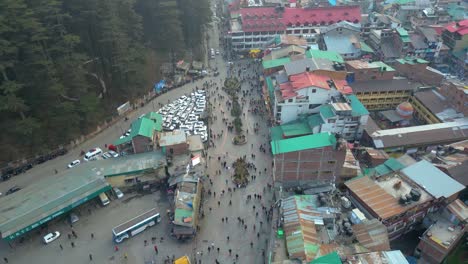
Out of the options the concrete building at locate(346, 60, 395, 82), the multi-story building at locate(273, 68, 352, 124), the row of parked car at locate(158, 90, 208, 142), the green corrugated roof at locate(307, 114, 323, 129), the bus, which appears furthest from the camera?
the concrete building at locate(346, 60, 395, 82)

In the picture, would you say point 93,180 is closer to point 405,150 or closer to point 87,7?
point 87,7

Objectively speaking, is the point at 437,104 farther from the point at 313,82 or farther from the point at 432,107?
the point at 313,82

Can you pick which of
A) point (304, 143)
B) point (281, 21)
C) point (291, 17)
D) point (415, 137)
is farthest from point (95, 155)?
point (291, 17)

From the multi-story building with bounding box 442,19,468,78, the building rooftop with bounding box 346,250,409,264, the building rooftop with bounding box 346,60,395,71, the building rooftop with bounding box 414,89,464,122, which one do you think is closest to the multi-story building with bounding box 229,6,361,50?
the building rooftop with bounding box 346,60,395,71

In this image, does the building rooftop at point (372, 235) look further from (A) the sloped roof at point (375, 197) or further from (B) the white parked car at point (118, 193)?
(B) the white parked car at point (118, 193)

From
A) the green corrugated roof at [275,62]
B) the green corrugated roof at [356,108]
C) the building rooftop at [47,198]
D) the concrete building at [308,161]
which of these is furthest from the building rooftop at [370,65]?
the building rooftop at [47,198]

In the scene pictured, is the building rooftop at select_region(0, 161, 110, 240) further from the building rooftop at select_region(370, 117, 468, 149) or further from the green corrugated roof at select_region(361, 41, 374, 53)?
the green corrugated roof at select_region(361, 41, 374, 53)
